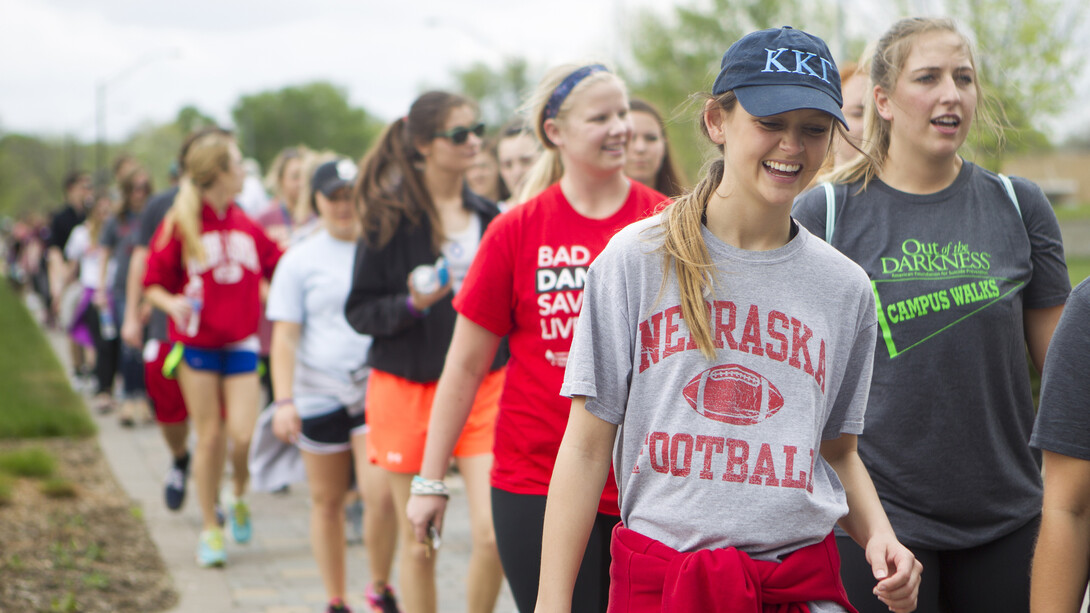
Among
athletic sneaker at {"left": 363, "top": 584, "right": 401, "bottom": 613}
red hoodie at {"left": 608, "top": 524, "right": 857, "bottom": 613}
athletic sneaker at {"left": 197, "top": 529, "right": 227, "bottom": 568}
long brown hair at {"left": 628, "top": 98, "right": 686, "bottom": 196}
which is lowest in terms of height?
athletic sneaker at {"left": 197, "top": 529, "right": 227, "bottom": 568}

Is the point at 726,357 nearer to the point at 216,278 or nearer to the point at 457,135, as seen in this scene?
the point at 457,135

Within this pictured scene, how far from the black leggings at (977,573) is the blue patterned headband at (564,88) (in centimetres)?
165

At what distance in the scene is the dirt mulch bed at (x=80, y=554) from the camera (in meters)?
5.54

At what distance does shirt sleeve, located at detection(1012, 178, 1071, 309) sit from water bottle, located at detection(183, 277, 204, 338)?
476 cm

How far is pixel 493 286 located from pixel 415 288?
102 centimetres

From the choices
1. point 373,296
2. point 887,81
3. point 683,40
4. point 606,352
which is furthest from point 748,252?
point 683,40

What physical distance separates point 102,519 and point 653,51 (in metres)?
38.1

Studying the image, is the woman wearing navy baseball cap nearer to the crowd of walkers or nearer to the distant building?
the crowd of walkers

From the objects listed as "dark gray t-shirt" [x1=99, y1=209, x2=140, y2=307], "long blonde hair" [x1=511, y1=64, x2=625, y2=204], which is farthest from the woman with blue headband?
"dark gray t-shirt" [x1=99, y1=209, x2=140, y2=307]

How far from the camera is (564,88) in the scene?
3.75 m

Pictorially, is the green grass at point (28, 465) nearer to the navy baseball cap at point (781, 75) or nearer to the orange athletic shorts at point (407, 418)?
the orange athletic shorts at point (407, 418)

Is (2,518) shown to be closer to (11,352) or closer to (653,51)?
(11,352)

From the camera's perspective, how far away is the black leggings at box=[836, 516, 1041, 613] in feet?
9.72

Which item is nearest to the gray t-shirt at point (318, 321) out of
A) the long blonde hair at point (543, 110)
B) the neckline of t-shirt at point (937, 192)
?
the long blonde hair at point (543, 110)
